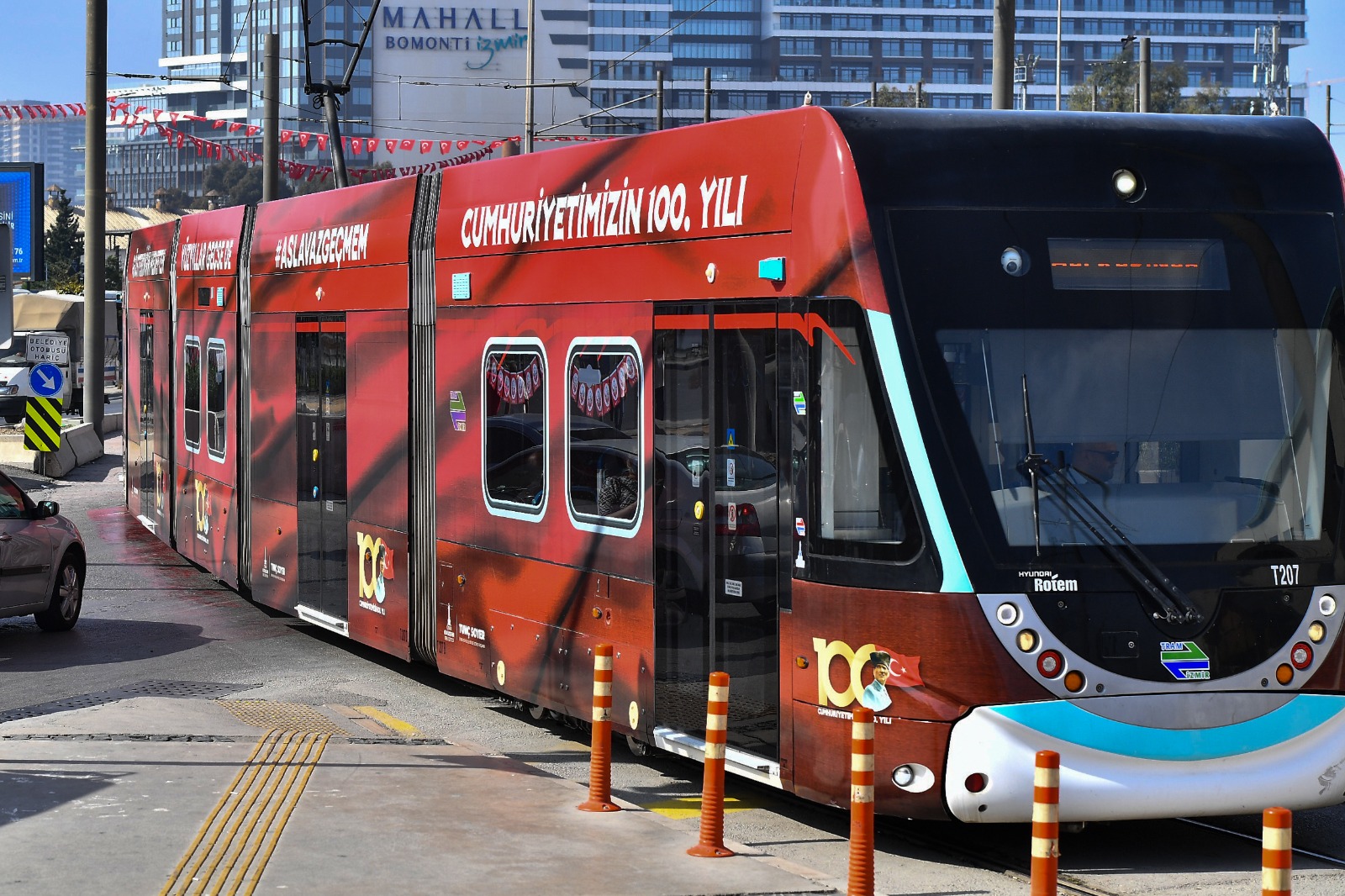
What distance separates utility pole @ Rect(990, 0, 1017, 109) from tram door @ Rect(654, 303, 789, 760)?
26.2ft

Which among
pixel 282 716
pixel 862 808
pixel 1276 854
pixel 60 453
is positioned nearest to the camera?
pixel 1276 854

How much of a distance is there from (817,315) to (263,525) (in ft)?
28.7

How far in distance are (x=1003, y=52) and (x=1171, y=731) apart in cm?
966

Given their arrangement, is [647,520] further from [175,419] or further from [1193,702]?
[175,419]

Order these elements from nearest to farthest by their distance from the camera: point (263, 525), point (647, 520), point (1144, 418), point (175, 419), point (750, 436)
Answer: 1. point (1144, 418)
2. point (750, 436)
3. point (647, 520)
4. point (263, 525)
5. point (175, 419)

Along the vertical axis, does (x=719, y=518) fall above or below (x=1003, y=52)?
below

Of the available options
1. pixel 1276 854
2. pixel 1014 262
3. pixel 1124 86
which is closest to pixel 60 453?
pixel 1014 262

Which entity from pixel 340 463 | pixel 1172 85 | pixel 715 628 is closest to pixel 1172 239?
pixel 715 628

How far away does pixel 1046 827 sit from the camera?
6.01 m

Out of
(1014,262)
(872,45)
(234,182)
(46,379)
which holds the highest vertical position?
(872,45)

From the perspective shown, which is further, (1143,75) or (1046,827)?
(1143,75)

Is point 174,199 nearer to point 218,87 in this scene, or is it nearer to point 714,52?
point 218,87

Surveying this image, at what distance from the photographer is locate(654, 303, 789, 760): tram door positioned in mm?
8117

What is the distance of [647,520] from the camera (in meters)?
8.97
